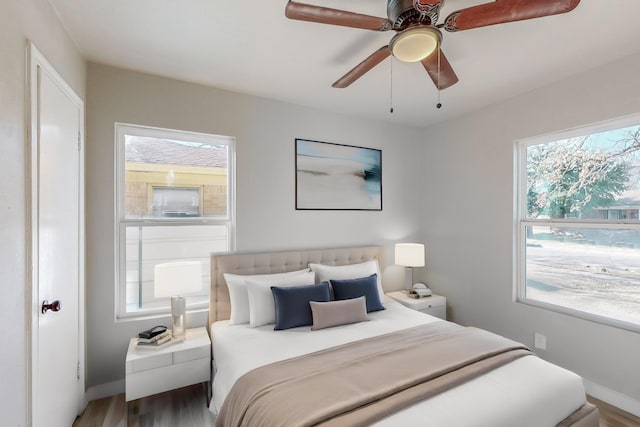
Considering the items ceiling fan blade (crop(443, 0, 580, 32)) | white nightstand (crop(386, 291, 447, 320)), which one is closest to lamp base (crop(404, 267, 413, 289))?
white nightstand (crop(386, 291, 447, 320))

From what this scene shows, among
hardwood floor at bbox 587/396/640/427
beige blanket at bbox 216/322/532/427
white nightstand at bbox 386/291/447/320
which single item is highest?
beige blanket at bbox 216/322/532/427

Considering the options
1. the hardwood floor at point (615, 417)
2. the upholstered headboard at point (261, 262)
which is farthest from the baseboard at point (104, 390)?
the hardwood floor at point (615, 417)

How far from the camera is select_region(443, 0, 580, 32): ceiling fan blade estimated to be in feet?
4.00

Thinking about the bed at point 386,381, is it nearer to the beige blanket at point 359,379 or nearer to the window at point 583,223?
the beige blanket at point 359,379

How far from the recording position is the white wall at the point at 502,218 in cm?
230

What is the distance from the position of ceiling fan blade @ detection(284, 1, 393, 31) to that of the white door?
1.29 metres

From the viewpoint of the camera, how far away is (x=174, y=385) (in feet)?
7.06

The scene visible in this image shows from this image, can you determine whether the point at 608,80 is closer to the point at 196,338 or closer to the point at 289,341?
the point at 289,341

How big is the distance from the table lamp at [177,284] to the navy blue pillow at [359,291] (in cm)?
121

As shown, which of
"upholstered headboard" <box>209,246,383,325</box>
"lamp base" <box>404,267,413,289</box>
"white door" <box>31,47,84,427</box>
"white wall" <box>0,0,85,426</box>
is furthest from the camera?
"lamp base" <box>404,267,413,289</box>

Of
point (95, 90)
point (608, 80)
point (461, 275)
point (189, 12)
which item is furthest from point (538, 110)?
point (95, 90)

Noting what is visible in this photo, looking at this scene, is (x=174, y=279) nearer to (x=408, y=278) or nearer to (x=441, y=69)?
(x=441, y=69)

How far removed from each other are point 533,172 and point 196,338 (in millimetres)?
3413

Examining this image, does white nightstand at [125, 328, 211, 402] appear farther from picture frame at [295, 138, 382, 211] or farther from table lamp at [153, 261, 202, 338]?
picture frame at [295, 138, 382, 211]
